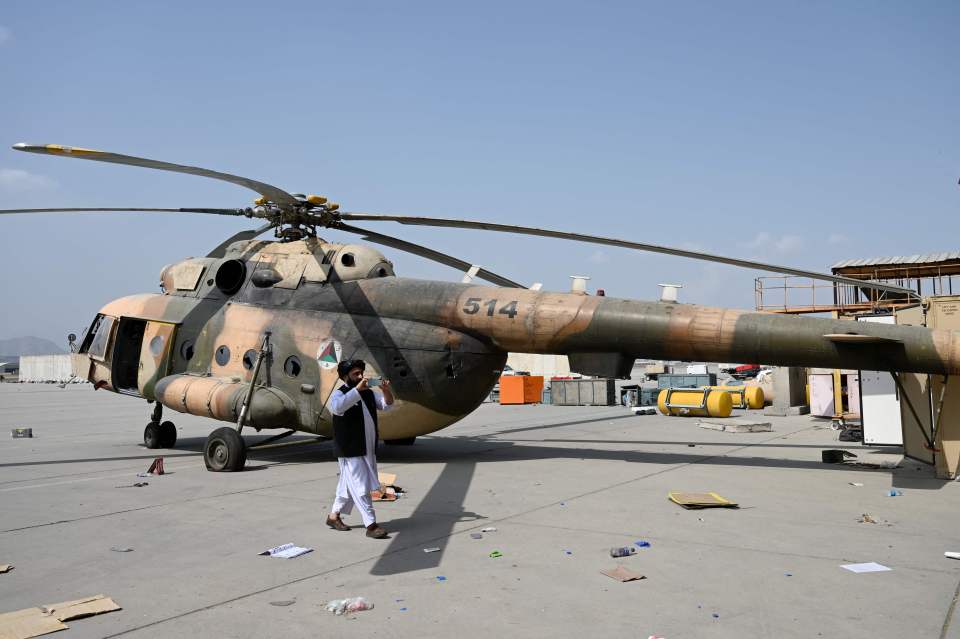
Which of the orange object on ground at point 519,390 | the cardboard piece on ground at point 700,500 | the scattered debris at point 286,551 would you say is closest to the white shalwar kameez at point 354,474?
the scattered debris at point 286,551

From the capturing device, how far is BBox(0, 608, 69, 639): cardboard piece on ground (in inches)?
197

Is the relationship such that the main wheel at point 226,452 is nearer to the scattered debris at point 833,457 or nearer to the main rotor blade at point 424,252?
the main rotor blade at point 424,252

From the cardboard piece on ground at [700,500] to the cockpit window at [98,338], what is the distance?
1240 centimetres

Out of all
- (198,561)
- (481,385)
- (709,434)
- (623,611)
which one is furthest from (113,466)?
(709,434)

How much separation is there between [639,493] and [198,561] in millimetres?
5919

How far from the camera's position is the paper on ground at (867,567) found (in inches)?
253

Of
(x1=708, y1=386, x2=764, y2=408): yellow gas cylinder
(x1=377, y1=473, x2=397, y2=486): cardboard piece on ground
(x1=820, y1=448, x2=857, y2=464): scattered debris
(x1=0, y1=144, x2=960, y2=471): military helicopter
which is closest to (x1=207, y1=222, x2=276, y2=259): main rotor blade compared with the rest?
(x1=0, y1=144, x2=960, y2=471): military helicopter

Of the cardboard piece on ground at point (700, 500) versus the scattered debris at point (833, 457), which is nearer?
the cardboard piece on ground at point (700, 500)

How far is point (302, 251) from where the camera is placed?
14.8 metres

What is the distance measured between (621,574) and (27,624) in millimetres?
4454

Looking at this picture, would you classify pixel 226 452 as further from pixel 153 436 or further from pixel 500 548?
pixel 500 548

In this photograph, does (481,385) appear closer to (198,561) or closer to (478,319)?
(478,319)

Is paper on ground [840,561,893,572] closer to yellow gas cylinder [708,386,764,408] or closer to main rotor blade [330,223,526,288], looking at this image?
main rotor blade [330,223,526,288]

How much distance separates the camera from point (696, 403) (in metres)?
25.1
